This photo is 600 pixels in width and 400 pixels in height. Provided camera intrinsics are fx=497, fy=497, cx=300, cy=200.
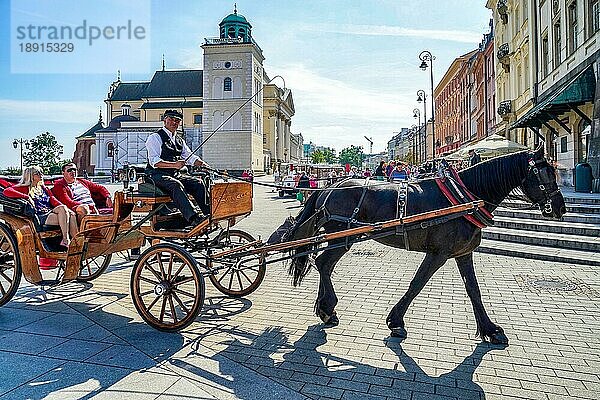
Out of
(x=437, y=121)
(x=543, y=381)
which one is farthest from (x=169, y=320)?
(x=437, y=121)

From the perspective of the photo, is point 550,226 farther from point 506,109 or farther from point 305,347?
point 506,109

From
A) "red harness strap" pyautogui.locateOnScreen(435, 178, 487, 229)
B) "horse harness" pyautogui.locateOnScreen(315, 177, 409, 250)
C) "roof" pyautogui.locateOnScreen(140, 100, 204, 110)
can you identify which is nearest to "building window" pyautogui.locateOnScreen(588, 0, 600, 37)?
"red harness strap" pyautogui.locateOnScreen(435, 178, 487, 229)

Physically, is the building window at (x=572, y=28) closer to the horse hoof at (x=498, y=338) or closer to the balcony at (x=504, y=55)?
the balcony at (x=504, y=55)

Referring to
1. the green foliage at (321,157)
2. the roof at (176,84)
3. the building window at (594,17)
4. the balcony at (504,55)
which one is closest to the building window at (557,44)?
the building window at (594,17)

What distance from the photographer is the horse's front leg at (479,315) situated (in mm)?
5137

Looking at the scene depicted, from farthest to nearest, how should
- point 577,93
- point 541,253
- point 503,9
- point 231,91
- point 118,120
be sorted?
point 118,120 → point 231,91 → point 503,9 → point 577,93 → point 541,253

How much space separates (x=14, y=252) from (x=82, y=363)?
247cm

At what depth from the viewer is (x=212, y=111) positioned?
78562 millimetres

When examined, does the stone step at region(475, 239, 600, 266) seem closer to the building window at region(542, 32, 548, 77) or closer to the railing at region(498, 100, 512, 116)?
the building window at region(542, 32, 548, 77)

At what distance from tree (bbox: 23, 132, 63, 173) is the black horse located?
10296cm

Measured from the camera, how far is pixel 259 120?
85000 millimetres

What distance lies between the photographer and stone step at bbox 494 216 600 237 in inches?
417

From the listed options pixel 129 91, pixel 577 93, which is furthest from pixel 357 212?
pixel 129 91

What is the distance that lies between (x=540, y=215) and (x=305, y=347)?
9256 millimetres
